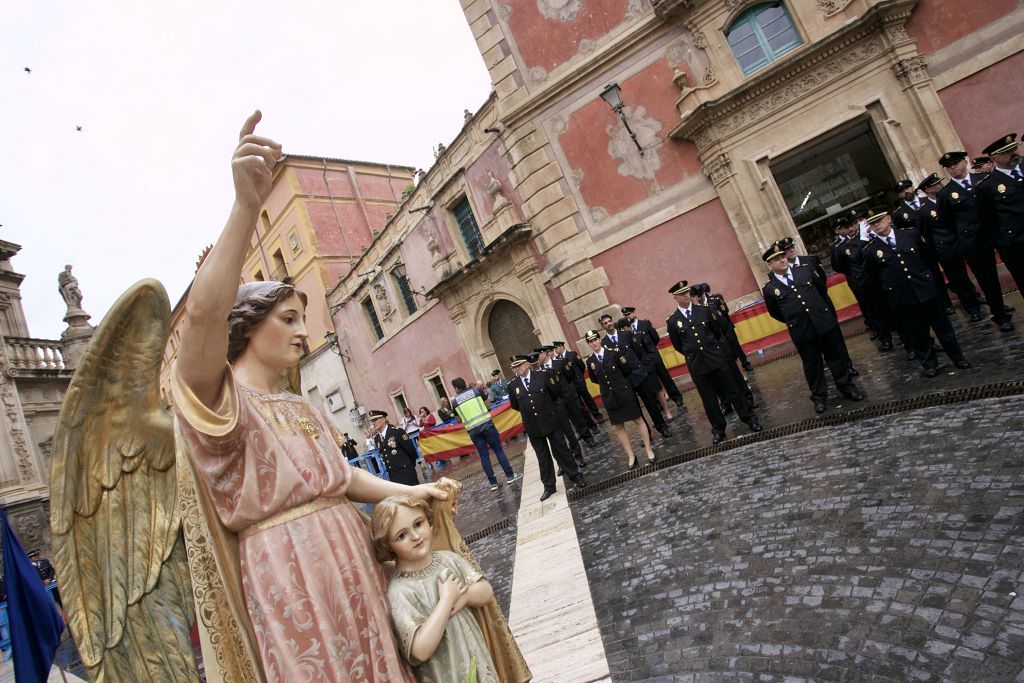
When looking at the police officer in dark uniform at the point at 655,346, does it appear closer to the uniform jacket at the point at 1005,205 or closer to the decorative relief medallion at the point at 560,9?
the uniform jacket at the point at 1005,205

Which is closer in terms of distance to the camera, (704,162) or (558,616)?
(558,616)

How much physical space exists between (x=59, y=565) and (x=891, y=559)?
142 inches

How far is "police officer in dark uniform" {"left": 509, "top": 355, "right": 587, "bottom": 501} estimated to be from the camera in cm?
722

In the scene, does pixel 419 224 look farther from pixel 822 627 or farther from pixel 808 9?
pixel 822 627

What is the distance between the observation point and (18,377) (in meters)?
16.0

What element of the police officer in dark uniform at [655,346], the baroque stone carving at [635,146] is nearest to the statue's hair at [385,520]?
the police officer in dark uniform at [655,346]

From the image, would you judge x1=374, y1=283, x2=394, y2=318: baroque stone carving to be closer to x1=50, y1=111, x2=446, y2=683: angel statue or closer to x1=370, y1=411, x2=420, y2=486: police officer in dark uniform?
x1=370, y1=411, x2=420, y2=486: police officer in dark uniform

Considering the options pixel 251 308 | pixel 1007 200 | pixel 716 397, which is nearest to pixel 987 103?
pixel 1007 200

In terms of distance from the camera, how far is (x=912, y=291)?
6.16 metres

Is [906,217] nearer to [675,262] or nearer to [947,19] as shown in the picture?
[947,19]

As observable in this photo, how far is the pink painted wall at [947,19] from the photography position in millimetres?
10188

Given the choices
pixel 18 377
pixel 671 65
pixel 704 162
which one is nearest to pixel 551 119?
pixel 671 65

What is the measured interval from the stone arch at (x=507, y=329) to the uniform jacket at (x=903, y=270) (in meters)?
10.3

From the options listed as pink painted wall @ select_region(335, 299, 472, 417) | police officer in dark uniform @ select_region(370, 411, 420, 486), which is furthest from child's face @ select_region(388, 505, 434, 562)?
pink painted wall @ select_region(335, 299, 472, 417)
